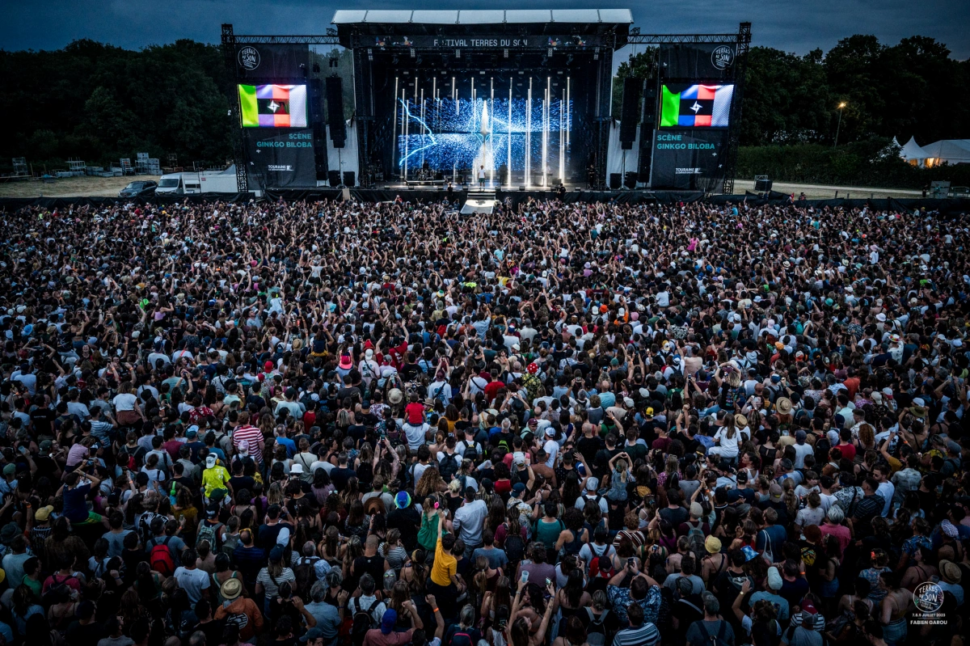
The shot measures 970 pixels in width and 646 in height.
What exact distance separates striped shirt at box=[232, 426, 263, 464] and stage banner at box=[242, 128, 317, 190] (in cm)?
2074

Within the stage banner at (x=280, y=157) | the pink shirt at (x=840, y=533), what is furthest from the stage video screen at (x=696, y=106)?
the pink shirt at (x=840, y=533)

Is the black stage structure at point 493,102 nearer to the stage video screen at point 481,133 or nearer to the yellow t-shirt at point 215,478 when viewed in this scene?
the stage video screen at point 481,133

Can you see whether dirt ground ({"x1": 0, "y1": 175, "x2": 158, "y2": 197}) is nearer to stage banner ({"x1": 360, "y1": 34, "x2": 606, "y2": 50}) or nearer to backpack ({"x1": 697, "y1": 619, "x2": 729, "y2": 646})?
stage banner ({"x1": 360, "y1": 34, "x2": 606, "y2": 50})

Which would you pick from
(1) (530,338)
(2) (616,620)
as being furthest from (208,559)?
(1) (530,338)

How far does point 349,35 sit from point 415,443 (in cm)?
2172

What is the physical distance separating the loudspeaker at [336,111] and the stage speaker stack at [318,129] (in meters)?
0.36

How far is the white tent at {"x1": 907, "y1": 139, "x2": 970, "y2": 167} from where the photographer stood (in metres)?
38.7

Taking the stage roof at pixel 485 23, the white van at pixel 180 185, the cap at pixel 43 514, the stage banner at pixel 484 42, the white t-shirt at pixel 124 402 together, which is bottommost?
the cap at pixel 43 514

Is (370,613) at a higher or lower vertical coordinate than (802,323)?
lower

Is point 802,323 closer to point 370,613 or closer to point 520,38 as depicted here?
point 370,613

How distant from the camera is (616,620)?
364 cm

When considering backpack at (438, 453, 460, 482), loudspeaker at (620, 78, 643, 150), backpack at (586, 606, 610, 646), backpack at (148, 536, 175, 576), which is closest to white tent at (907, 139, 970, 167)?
loudspeaker at (620, 78, 643, 150)

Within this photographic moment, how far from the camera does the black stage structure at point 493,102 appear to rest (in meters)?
22.6

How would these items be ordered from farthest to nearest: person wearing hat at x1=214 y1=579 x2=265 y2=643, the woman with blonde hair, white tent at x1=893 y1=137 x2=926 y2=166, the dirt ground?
white tent at x1=893 y1=137 x2=926 y2=166 → the dirt ground → the woman with blonde hair → person wearing hat at x1=214 y1=579 x2=265 y2=643
